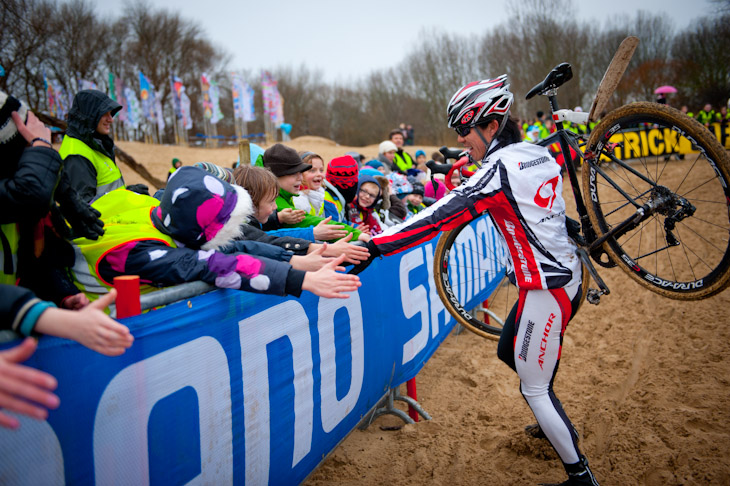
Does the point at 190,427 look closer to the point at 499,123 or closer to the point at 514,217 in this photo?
the point at 514,217

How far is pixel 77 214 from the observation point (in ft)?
6.79

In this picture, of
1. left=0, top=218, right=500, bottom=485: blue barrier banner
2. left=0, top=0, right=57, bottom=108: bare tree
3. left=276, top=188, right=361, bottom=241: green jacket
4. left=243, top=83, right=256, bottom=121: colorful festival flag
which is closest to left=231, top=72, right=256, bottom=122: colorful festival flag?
left=243, top=83, right=256, bottom=121: colorful festival flag

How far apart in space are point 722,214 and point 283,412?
1113cm

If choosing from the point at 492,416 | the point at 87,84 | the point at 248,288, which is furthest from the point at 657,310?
the point at 87,84

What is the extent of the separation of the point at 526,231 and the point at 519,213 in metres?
0.12

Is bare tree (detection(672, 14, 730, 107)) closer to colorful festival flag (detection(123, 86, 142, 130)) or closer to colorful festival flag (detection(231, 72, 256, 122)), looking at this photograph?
colorful festival flag (detection(231, 72, 256, 122))

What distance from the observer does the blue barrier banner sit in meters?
1.58

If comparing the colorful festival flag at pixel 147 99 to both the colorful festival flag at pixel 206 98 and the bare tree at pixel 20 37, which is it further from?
the bare tree at pixel 20 37

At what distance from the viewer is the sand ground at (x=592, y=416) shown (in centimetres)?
308

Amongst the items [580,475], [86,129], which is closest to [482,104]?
[580,475]

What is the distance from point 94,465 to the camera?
1653 millimetres

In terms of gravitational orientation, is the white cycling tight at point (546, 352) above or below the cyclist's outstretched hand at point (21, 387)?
below

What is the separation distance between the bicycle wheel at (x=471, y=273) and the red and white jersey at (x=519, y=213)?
41.3 inches

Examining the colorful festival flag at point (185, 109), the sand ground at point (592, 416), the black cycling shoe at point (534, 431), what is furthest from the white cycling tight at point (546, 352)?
the colorful festival flag at point (185, 109)
